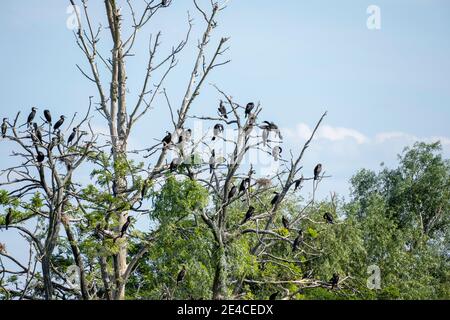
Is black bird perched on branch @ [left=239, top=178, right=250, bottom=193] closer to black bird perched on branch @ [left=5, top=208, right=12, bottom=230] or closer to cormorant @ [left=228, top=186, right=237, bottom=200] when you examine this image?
cormorant @ [left=228, top=186, right=237, bottom=200]

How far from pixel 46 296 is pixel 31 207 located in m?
2.15

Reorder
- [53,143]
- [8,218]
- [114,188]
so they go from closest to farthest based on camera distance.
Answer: [53,143] → [8,218] → [114,188]

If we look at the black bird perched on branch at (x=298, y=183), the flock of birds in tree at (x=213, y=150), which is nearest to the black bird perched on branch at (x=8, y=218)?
the flock of birds in tree at (x=213, y=150)

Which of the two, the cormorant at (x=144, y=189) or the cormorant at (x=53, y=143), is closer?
the cormorant at (x=53, y=143)

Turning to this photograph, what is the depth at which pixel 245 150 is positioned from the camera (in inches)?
852

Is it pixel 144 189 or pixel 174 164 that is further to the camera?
pixel 144 189

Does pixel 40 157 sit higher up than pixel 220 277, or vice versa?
pixel 40 157

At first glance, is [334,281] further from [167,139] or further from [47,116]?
[47,116]

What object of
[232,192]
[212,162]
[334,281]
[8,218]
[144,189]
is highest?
[212,162]

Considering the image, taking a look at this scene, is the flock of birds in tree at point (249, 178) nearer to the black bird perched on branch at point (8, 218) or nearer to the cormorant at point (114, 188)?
the cormorant at point (114, 188)

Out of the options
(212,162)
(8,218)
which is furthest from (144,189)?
(8,218)
